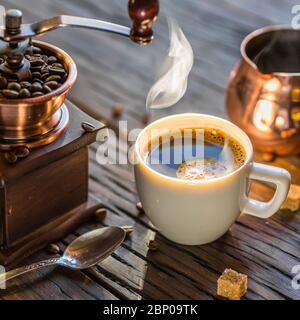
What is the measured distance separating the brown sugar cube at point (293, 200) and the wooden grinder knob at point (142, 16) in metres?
0.38

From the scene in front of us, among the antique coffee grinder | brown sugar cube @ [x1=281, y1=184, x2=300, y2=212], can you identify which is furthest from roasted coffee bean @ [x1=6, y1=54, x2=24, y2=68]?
brown sugar cube @ [x1=281, y1=184, x2=300, y2=212]

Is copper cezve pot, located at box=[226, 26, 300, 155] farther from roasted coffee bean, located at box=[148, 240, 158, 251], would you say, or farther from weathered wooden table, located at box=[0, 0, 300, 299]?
roasted coffee bean, located at box=[148, 240, 158, 251]

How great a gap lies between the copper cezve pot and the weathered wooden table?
53mm

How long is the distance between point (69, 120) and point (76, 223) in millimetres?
164

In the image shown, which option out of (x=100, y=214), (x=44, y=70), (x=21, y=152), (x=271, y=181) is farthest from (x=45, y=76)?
(x=271, y=181)

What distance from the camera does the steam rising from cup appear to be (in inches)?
54.5

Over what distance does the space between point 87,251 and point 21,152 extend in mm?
185

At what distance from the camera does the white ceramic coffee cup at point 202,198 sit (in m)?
1.12

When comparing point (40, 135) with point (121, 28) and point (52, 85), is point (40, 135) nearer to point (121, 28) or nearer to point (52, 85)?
point (52, 85)

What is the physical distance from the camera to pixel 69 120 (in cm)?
120

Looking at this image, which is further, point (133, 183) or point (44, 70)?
point (133, 183)

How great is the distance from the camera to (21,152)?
1.10 metres

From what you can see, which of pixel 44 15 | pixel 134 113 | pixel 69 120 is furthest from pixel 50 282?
pixel 44 15

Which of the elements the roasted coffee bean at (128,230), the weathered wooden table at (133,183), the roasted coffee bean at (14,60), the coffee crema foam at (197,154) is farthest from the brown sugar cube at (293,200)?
the roasted coffee bean at (14,60)
